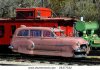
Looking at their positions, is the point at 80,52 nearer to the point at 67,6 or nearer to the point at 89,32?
the point at 89,32

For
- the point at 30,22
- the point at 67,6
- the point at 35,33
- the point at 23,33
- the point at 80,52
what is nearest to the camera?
the point at 80,52

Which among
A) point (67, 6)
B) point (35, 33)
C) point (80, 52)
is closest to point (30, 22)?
point (35, 33)

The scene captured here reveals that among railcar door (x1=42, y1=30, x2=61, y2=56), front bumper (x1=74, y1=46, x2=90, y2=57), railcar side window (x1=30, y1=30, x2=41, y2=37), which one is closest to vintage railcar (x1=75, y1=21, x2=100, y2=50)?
front bumper (x1=74, y1=46, x2=90, y2=57)

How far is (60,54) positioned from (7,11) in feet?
70.2

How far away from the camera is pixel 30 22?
2389cm

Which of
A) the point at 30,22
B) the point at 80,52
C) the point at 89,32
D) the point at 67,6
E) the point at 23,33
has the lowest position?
the point at 80,52

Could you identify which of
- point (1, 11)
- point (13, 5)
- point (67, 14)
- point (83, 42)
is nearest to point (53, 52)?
point (83, 42)

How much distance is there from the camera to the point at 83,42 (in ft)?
62.8

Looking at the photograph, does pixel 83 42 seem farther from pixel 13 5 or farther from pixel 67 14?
pixel 67 14

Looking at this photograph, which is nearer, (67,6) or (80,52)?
(80,52)

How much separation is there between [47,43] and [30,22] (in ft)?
14.9

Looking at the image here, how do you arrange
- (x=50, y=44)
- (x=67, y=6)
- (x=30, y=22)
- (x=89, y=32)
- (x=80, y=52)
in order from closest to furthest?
(x=80, y=52) → (x=50, y=44) → (x=30, y=22) → (x=89, y=32) → (x=67, y=6)

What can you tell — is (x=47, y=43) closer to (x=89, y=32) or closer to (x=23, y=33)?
(x=23, y=33)

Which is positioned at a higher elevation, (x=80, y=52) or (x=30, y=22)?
(x=30, y=22)
